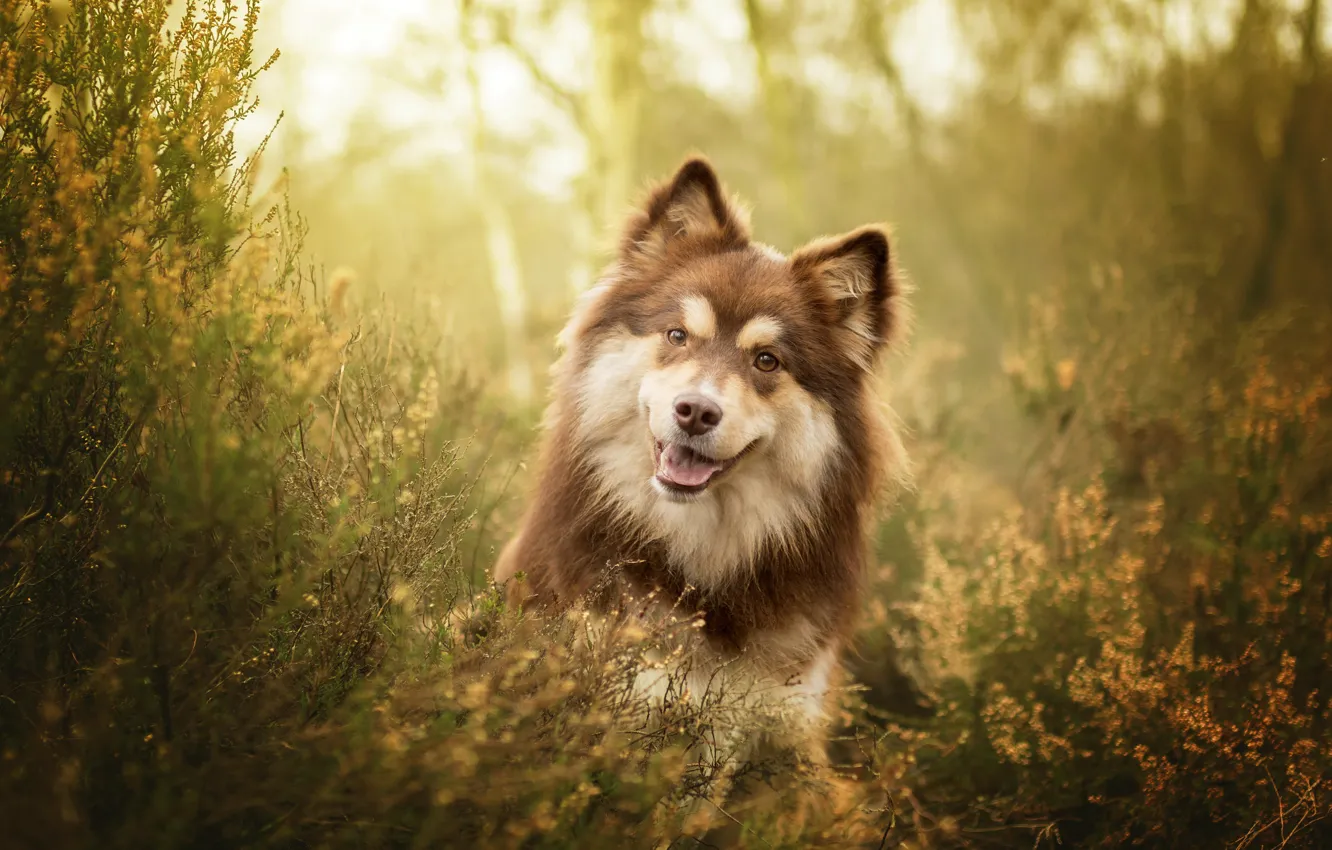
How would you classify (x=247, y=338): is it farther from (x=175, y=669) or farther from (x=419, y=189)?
(x=419, y=189)

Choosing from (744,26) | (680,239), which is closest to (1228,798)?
(680,239)

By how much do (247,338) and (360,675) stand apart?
104cm

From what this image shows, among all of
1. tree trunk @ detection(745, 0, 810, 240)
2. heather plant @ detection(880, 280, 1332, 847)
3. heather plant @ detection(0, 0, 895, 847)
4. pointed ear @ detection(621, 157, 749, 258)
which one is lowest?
heather plant @ detection(880, 280, 1332, 847)

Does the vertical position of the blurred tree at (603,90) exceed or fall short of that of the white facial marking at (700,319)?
it exceeds it

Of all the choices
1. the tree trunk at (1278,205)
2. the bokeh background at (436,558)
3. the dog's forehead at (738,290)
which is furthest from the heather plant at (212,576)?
the tree trunk at (1278,205)

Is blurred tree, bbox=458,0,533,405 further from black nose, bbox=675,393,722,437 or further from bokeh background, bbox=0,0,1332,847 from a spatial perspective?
black nose, bbox=675,393,722,437

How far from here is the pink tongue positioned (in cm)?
331

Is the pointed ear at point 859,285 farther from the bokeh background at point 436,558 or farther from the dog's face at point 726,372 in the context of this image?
the bokeh background at point 436,558

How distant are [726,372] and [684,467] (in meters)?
0.41

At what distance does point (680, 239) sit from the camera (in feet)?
12.8

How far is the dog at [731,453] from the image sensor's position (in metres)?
3.33

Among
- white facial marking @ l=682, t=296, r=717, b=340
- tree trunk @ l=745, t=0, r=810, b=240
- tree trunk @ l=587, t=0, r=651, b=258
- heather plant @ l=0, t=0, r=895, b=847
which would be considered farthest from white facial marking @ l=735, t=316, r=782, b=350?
tree trunk @ l=745, t=0, r=810, b=240

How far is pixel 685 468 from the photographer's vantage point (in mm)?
3338

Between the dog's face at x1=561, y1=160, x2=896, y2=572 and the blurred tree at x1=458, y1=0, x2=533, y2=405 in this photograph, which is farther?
the blurred tree at x1=458, y1=0, x2=533, y2=405
